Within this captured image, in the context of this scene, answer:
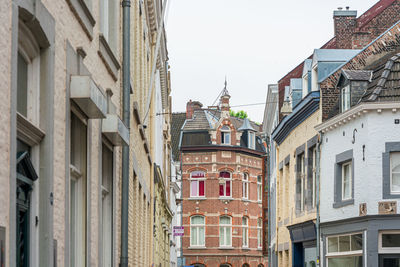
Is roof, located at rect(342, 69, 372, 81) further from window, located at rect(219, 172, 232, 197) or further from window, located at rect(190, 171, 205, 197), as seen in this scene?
window, located at rect(190, 171, 205, 197)

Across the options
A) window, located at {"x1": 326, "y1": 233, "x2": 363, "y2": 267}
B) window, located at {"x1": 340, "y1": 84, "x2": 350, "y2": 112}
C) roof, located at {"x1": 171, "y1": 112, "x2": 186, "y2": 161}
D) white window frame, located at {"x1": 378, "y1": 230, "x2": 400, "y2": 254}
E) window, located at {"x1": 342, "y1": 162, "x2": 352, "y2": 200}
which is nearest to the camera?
white window frame, located at {"x1": 378, "y1": 230, "x2": 400, "y2": 254}

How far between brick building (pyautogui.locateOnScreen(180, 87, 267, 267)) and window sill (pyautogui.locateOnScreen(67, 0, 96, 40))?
52.4m

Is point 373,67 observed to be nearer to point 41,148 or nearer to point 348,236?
point 348,236

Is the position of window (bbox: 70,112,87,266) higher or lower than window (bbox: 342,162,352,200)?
lower

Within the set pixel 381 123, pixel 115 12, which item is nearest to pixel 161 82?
pixel 381 123

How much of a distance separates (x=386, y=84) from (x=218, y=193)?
3913cm

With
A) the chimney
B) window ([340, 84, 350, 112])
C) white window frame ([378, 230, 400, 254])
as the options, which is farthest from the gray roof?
white window frame ([378, 230, 400, 254])

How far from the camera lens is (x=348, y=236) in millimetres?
24266

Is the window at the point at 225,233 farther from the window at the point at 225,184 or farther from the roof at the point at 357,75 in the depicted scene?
the roof at the point at 357,75

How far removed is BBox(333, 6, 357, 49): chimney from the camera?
31.1m

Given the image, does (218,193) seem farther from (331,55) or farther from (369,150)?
(369,150)

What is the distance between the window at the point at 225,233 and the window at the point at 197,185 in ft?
8.51

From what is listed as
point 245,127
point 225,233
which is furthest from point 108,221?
point 245,127

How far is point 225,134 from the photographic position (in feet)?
207
